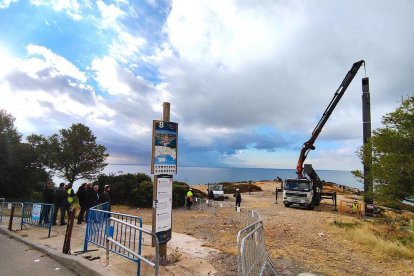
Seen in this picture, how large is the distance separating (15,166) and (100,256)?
3363 centimetres

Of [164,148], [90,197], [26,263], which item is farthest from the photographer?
[90,197]

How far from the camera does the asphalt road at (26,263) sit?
649 cm

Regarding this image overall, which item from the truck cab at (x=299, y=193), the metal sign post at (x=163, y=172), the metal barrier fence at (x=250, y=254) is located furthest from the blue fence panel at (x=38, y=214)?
the truck cab at (x=299, y=193)

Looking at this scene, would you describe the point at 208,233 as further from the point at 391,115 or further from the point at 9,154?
the point at 9,154

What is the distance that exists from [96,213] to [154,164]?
2159 mm

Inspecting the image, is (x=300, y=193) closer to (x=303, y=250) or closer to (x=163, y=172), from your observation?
(x=303, y=250)

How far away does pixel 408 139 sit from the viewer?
16188 mm

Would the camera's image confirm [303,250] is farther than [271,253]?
Yes

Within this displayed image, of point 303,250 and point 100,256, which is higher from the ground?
point 100,256

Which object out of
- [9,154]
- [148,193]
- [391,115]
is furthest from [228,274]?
[9,154]

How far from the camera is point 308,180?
85.7 feet

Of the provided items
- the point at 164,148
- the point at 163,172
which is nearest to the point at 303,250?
the point at 163,172

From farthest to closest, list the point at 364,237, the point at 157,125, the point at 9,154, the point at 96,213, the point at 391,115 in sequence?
the point at 9,154 < the point at 391,115 < the point at 364,237 < the point at 96,213 < the point at 157,125

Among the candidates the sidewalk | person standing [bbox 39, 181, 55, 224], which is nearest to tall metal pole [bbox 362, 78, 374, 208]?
the sidewalk
